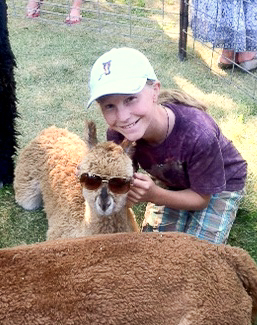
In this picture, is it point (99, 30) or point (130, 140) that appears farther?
point (99, 30)

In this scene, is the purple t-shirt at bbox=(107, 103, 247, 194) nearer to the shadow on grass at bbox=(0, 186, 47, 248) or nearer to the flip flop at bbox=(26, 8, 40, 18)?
the shadow on grass at bbox=(0, 186, 47, 248)

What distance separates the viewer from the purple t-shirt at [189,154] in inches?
90.7

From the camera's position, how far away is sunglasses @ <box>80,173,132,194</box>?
2.06 meters

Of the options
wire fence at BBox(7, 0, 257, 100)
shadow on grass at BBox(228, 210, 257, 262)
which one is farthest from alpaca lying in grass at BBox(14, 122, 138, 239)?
wire fence at BBox(7, 0, 257, 100)

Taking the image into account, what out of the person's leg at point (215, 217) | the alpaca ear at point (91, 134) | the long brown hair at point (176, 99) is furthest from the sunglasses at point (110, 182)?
the person's leg at point (215, 217)

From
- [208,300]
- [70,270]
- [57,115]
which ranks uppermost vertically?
[70,270]

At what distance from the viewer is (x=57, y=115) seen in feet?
13.6

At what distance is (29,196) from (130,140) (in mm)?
1160

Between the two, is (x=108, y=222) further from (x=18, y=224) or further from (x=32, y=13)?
(x=32, y=13)

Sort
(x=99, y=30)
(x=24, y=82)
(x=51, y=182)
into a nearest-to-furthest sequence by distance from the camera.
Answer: (x=51, y=182)
(x=24, y=82)
(x=99, y=30)

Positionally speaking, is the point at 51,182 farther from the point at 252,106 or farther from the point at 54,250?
the point at 252,106

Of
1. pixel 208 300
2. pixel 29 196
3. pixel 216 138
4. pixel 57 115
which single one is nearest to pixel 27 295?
pixel 208 300

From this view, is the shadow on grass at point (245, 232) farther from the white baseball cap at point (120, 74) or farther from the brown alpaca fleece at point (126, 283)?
the white baseball cap at point (120, 74)

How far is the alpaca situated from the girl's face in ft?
3.38
